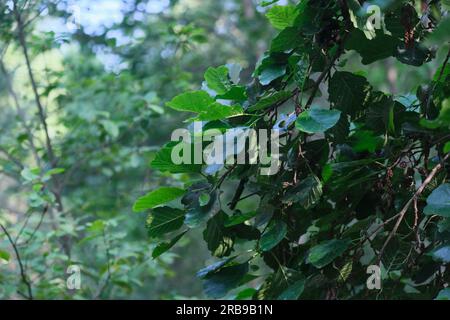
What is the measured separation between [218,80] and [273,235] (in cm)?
42

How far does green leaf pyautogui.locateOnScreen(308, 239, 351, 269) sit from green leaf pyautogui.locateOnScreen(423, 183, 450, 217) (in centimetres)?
21

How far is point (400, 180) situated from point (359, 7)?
17.3 inches

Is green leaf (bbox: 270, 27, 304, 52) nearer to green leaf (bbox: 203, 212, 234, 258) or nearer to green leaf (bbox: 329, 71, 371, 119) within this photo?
green leaf (bbox: 329, 71, 371, 119)

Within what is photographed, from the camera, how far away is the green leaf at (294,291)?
1.32 meters

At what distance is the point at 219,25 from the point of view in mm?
7508

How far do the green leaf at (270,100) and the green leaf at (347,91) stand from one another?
149mm

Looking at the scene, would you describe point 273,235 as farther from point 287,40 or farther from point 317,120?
point 287,40

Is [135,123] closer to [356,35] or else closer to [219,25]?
[356,35]

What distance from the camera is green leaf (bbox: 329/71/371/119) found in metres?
1.43

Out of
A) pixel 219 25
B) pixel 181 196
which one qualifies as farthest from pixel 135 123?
pixel 219 25

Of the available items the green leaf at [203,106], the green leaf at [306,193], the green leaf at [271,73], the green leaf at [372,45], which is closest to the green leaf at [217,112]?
the green leaf at [203,106]

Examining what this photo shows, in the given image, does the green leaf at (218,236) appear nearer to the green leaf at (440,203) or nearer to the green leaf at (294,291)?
the green leaf at (294,291)
